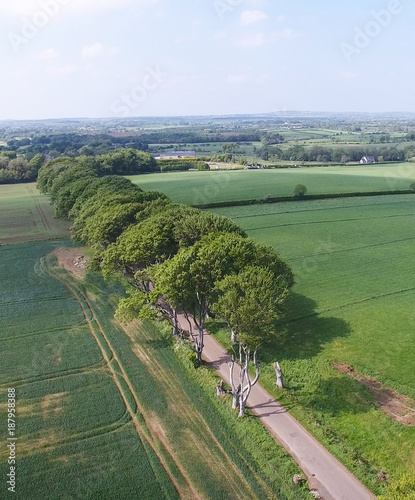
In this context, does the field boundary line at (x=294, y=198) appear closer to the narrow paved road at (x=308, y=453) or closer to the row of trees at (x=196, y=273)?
the row of trees at (x=196, y=273)

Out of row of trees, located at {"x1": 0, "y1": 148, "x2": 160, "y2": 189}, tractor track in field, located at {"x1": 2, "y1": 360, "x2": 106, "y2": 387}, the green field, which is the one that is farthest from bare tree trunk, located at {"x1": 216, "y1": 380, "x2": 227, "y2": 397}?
row of trees, located at {"x1": 0, "y1": 148, "x2": 160, "y2": 189}

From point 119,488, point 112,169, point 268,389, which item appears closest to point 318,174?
point 112,169

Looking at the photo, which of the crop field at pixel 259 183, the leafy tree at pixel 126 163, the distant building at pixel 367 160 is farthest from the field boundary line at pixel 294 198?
the distant building at pixel 367 160

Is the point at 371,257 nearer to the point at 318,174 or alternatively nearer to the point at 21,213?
the point at 21,213

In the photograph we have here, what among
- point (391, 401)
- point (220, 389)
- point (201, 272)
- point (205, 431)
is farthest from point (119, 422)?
point (391, 401)

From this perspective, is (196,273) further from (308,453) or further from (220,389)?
(308,453)
